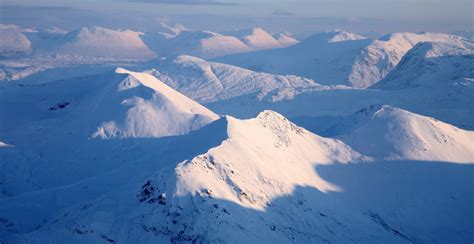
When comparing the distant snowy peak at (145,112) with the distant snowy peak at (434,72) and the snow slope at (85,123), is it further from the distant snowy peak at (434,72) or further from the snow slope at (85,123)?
the distant snowy peak at (434,72)

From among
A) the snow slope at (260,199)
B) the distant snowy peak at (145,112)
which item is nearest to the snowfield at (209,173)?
the snow slope at (260,199)

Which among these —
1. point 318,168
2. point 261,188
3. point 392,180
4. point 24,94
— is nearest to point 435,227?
point 392,180

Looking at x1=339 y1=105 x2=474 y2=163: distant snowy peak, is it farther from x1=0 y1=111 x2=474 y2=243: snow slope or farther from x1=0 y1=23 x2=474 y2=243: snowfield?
x1=0 y1=111 x2=474 y2=243: snow slope

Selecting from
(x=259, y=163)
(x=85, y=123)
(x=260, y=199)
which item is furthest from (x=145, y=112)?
(x=260, y=199)

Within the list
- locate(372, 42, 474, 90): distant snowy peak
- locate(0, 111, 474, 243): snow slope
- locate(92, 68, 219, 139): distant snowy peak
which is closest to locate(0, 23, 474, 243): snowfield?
locate(0, 111, 474, 243): snow slope

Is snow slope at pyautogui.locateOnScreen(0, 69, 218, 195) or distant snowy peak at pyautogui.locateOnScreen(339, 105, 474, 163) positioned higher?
distant snowy peak at pyautogui.locateOnScreen(339, 105, 474, 163)
